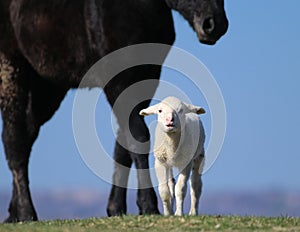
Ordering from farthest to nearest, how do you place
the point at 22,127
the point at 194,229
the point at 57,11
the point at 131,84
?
the point at 22,127 < the point at 57,11 < the point at 131,84 < the point at 194,229

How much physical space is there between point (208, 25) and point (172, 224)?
90.9 inches

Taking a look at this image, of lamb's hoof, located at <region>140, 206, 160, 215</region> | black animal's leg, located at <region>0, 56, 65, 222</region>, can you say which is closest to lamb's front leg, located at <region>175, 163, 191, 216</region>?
lamb's hoof, located at <region>140, 206, 160, 215</region>

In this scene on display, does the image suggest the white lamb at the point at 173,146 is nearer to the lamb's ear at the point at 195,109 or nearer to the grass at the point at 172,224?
the lamb's ear at the point at 195,109

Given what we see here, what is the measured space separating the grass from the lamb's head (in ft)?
3.23

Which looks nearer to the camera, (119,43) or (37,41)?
(119,43)

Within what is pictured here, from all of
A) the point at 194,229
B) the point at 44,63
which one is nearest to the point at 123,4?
the point at 44,63

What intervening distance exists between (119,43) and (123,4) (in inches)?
18.6

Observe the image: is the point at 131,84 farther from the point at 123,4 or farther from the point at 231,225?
the point at 231,225

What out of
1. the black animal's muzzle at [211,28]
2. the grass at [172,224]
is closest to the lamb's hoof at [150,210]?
the grass at [172,224]

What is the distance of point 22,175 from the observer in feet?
42.1

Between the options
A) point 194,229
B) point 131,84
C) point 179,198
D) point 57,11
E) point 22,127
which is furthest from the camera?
point 22,127

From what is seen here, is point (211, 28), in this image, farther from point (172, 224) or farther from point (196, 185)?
point (172, 224)

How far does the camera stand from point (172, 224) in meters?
9.88

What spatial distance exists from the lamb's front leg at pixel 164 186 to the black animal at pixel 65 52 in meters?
0.39
